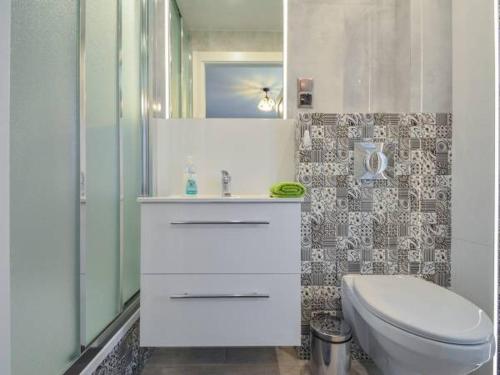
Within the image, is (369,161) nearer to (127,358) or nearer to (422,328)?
(422,328)

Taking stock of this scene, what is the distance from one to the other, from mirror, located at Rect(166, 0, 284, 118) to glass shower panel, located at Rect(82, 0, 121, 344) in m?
0.44

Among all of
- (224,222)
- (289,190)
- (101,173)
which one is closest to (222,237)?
(224,222)

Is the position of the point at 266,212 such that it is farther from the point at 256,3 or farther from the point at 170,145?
the point at 256,3

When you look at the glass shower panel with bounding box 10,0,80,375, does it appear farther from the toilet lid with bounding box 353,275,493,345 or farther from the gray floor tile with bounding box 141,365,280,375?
the toilet lid with bounding box 353,275,493,345

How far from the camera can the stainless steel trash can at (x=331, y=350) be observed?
118 cm

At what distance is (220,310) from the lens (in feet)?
3.61

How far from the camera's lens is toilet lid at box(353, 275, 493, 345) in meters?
0.82

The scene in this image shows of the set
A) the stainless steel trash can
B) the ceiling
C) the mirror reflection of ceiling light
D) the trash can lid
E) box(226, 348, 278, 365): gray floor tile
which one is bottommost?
box(226, 348, 278, 365): gray floor tile

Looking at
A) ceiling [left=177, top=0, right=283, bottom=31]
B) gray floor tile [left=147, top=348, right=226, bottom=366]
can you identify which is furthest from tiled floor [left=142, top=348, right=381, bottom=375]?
ceiling [left=177, top=0, right=283, bottom=31]

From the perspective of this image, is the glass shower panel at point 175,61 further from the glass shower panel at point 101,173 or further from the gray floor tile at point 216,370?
the gray floor tile at point 216,370

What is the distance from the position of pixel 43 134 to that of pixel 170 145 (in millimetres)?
747

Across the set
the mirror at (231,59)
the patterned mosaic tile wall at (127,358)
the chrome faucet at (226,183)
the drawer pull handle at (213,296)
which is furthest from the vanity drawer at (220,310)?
the mirror at (231,59)

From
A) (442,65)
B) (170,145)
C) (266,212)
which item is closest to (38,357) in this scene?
(266,212)

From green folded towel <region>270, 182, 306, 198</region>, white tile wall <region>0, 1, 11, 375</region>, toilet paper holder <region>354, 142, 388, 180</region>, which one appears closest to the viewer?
white tile wall <region>0, 1, 11, 375</region>
